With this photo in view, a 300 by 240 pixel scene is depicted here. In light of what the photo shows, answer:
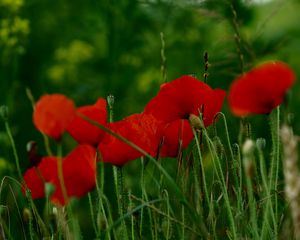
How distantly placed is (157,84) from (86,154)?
144 inches

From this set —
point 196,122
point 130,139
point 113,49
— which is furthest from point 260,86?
point 113,49

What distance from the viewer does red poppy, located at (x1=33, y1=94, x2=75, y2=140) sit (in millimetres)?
1189

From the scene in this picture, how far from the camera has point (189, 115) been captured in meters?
1.48

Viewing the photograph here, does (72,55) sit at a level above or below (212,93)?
below

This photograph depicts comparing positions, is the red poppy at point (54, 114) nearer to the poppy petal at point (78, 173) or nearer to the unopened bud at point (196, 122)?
the poppy petal at point (78, 173)

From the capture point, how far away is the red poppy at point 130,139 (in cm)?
141

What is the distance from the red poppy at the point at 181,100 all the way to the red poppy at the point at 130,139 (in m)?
0.03

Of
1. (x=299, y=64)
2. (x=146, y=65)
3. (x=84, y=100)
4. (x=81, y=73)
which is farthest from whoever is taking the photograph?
(x=299, y=64)

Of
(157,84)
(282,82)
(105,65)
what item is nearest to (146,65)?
(157,84)

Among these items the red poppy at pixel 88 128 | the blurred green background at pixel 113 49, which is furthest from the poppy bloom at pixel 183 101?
the blurred green background at pixel 113 49

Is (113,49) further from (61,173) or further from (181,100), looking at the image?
(61,173)

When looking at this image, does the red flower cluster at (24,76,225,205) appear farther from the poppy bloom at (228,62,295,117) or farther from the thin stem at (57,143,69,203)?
the poppy bloom at (228,62,295,117)

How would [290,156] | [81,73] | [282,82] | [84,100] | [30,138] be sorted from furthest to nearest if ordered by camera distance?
[81,73] < [84,100] < [30,138] < [282,82] < [290,156]

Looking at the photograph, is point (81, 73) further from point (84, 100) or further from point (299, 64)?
point (299, 64)
